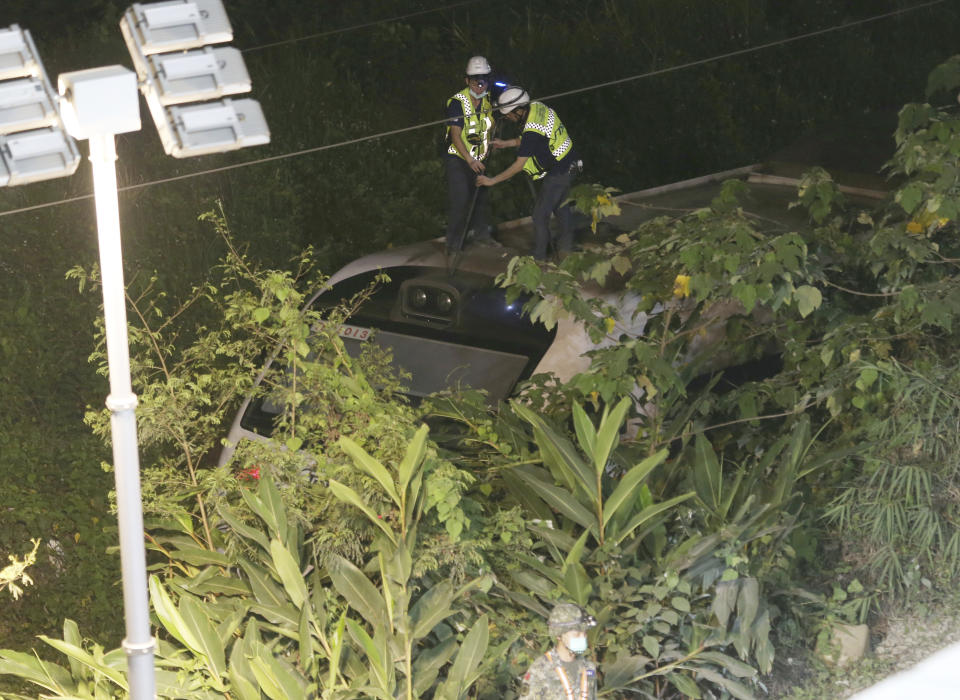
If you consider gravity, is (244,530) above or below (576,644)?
above

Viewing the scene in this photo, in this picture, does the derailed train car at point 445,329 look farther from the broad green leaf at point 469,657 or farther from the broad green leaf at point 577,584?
the broad green leaf at point 469,657

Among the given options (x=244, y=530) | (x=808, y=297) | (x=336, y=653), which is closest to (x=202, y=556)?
(x=244, y=530)

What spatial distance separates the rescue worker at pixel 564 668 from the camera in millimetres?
6156

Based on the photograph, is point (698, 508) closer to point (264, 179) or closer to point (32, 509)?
point (32, 509)

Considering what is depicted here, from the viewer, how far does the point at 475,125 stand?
1161 cm

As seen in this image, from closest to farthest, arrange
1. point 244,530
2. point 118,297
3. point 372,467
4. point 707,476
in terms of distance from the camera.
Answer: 1. point 118,297
2. point 372,467
3. point 244,530
4. point 707,476

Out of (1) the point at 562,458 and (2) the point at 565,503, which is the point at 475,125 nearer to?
(1) the point at 562,458

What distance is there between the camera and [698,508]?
7.71 meters

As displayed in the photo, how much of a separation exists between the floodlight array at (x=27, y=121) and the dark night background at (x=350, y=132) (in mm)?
5678

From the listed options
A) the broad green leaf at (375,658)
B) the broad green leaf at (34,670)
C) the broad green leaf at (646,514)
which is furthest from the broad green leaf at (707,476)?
the broad green leaf at (34,670)

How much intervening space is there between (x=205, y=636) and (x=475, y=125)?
633 cm

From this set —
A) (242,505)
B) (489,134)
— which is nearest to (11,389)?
(489,134)

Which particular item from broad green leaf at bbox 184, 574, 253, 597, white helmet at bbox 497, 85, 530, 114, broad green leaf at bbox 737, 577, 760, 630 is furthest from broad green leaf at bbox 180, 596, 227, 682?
white helmet at bbox 497, 85, 530, 114

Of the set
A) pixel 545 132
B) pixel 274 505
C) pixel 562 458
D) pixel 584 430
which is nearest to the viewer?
pixel 274 505
